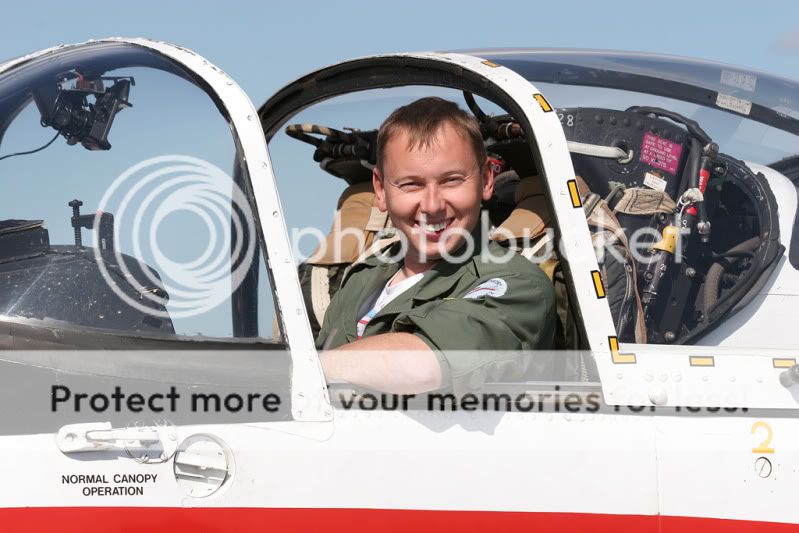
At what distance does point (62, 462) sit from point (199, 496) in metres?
0.31

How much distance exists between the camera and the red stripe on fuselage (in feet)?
7.14

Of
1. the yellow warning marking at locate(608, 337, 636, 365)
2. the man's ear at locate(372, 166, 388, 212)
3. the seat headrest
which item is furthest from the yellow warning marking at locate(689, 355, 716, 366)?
the man's ear at locate(372, 166, 388, 212)

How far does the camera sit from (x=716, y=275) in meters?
2.89

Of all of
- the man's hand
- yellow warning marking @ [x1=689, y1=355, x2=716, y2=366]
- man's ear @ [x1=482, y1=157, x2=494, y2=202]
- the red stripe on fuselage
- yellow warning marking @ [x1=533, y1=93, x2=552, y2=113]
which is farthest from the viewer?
man's ear @ [x1=482, y1=157, x2=494, y2=202]

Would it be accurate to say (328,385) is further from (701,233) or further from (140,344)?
(701,233)

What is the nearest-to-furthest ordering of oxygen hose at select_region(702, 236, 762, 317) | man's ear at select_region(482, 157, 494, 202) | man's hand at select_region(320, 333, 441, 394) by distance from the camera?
1. man's hand at select_region(320, 333, 441, 394)
2. man's ear at select_region(482, 157, 494, 202)
3. oxygen hose at select_region(702, 236, 762, 317)

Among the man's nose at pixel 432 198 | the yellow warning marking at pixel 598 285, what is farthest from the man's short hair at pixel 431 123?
the yellow warning marking at pixel 598 285

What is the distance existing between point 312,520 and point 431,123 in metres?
1.06

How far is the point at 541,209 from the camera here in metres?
2.91

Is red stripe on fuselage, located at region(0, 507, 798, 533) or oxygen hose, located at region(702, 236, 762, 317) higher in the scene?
oxygen hose, located at region(702, 236, 762, 317)

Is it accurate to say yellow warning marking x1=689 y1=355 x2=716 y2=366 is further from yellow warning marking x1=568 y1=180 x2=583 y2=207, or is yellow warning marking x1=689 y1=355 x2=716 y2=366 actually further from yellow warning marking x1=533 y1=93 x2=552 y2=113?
yellow warning marking x1=533 y1=93 x2=552 y2=113

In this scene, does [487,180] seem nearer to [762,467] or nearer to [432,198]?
[432,198]

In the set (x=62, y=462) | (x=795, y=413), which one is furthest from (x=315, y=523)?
(x=795, y=413)

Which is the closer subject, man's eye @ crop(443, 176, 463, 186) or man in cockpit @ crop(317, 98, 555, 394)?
man in cockpit @ crop(317, 98, 555, 394)
